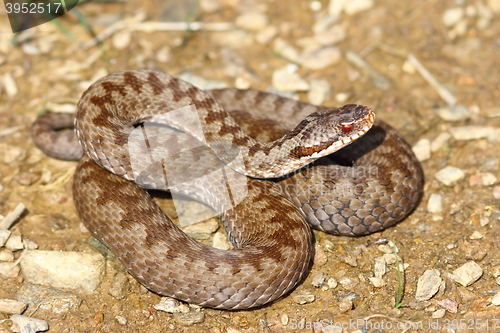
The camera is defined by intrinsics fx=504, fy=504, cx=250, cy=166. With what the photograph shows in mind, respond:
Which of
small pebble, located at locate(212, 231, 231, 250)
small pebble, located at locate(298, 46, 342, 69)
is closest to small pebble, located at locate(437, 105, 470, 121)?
small pebble, located at locate(298, 46, 342, 69)

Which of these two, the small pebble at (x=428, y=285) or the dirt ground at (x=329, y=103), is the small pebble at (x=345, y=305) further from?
the small pebble at (x=428, y=285)

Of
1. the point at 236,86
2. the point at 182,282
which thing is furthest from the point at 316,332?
the point at 236,86

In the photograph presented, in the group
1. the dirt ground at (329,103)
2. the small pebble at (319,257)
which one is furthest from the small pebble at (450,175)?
the small pebble at (319,257)

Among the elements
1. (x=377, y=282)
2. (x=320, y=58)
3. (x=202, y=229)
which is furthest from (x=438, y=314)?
(x=320, y=58)

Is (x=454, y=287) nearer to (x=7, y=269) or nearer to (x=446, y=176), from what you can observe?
(x=446, y=176)

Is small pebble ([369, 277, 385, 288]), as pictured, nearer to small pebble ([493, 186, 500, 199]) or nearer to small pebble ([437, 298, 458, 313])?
small pebble ([437, 298, 458, 313])

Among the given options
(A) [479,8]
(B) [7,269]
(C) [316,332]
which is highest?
(A) [479,8]
